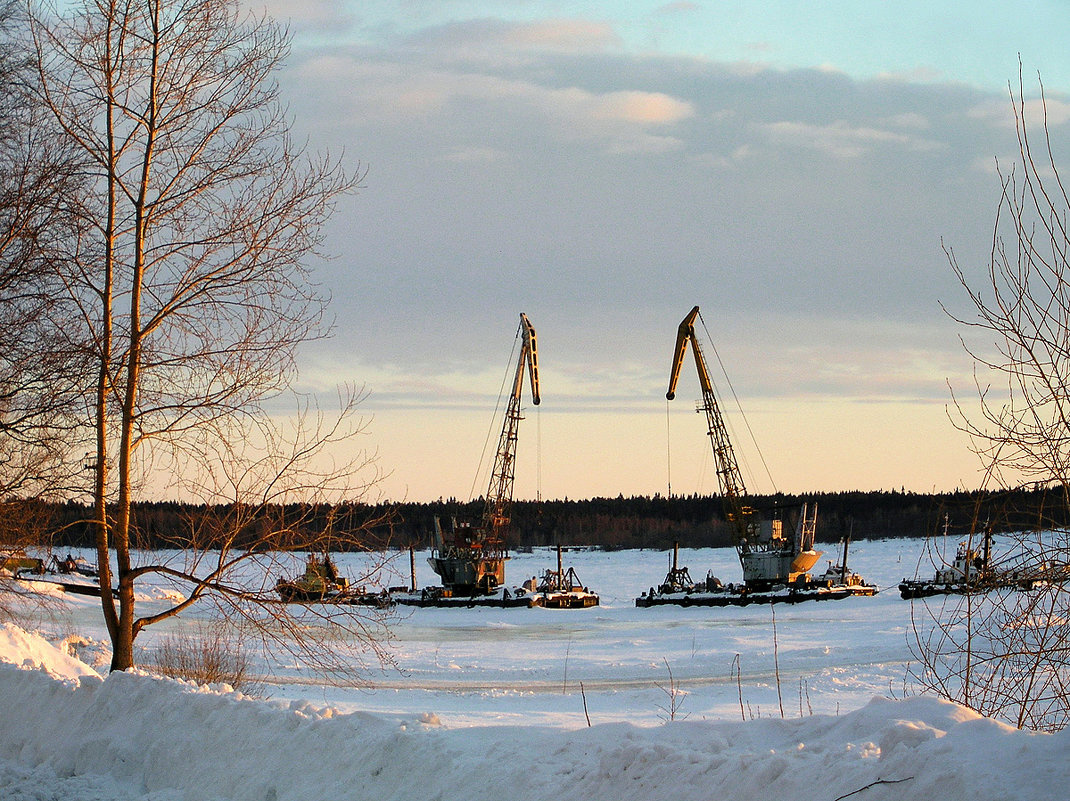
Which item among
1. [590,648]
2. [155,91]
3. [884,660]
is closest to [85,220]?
[155,91]

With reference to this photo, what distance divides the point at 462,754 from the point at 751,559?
7914cm

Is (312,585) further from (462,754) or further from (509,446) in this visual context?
(509,446)

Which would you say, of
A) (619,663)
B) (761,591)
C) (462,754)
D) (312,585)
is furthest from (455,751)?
(761,591)

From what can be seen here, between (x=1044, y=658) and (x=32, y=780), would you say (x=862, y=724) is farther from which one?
(x=32, y=780)

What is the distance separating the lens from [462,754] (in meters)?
7.73

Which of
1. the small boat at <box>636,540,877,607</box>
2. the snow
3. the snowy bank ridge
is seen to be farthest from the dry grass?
the small boat at <box>636,540,877,607</box>

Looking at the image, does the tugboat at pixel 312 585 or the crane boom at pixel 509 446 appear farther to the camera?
the crane boom at pixel 509 446

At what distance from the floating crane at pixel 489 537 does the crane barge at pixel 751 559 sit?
498 inches

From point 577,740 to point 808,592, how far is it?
7529 centimetres

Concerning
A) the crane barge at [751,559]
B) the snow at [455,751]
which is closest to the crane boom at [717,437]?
the crane barge at [751,559]

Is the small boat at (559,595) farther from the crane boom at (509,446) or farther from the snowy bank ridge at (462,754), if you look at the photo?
the snowy bank ridge at (462,754)

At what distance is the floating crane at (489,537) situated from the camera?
86.3 meters

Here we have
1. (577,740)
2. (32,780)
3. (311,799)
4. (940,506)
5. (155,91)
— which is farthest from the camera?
(155,91)

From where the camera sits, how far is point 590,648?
1802 inches
